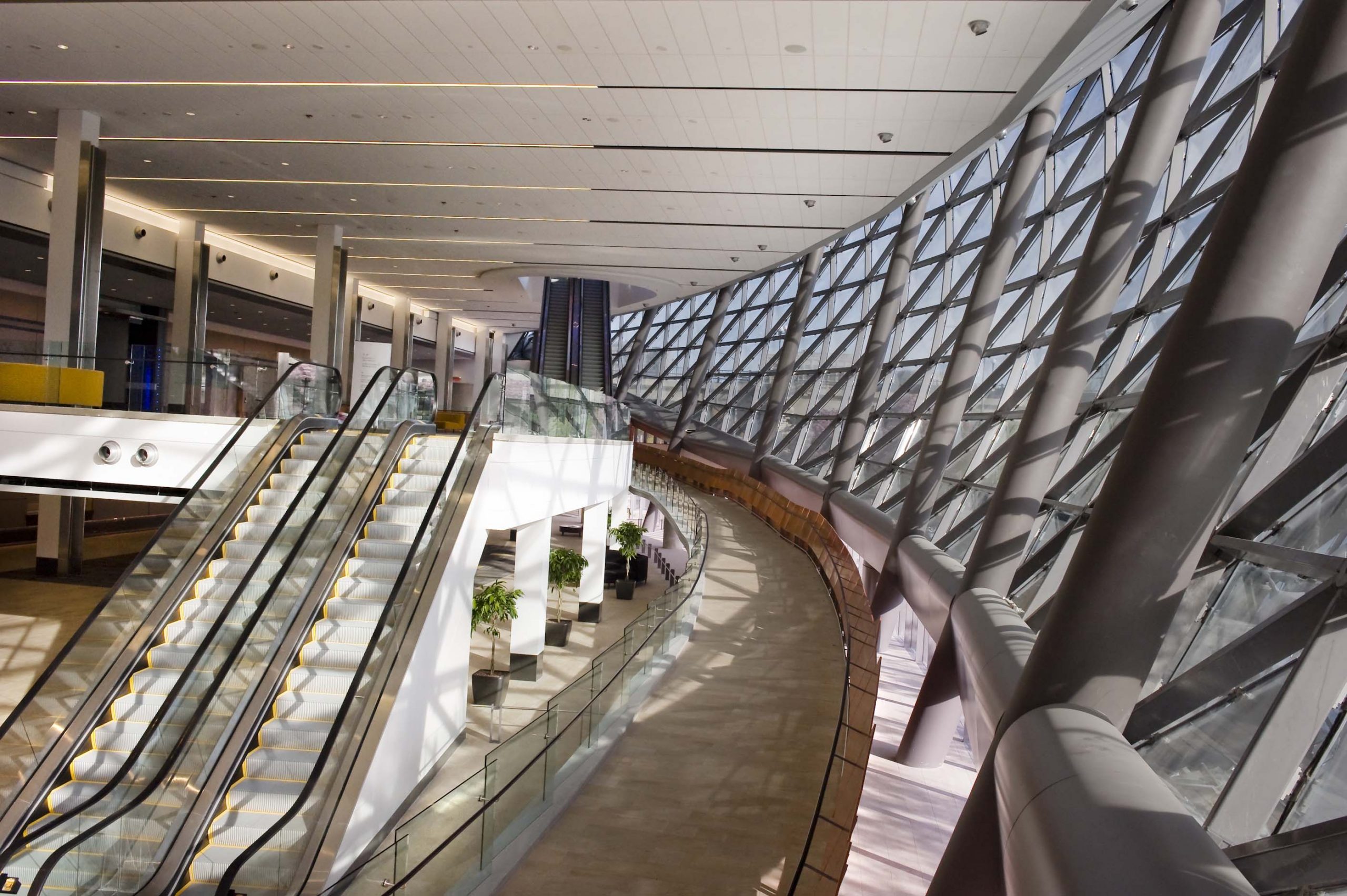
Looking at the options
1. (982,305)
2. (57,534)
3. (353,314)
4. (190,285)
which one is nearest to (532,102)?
(982,305)

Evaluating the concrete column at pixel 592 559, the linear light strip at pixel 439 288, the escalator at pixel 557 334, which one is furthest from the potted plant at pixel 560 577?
the linear light strip at pixel 439 288

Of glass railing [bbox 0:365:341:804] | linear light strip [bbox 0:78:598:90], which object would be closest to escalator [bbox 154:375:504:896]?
glass railing [bbox 0:365:341:804]

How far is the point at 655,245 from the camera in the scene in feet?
90.1

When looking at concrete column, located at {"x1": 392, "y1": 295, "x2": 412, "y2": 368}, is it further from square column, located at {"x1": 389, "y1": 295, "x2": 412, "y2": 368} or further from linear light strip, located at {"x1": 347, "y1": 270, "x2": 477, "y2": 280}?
linear light strip, located at {"x1": 347, "y1": 270, "x2": 477, "y2": 280}

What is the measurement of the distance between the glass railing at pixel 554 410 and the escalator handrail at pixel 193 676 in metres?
2.75

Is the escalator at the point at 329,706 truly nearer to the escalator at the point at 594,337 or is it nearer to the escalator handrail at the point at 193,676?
A: the escalator handrail at the point at 193,676

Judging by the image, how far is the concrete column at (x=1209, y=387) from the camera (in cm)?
376

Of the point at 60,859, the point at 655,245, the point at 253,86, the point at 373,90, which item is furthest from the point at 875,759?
the point at 655,245

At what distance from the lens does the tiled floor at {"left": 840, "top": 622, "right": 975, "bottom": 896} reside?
379 inches

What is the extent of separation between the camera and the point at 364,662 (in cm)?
996

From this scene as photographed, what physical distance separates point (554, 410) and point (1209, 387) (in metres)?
13.9

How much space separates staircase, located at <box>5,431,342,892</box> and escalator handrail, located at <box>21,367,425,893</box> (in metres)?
0.08

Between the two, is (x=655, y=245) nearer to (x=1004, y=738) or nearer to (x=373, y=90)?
(x=373, y=90)

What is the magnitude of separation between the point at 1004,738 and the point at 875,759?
343 inches
